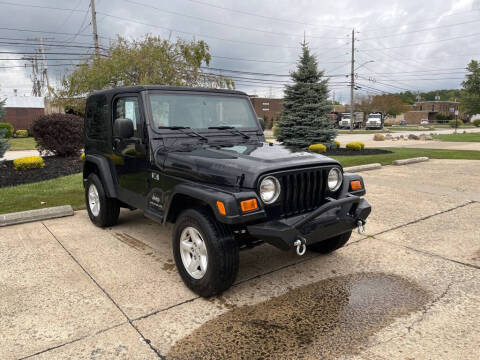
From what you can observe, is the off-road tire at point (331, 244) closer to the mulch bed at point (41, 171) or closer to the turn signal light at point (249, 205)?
the turn signal light at point (249, 205)

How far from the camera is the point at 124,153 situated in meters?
4.45

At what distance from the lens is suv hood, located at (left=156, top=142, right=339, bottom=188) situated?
3.08 metres

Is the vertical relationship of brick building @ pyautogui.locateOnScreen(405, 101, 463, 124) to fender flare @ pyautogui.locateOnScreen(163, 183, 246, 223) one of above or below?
above

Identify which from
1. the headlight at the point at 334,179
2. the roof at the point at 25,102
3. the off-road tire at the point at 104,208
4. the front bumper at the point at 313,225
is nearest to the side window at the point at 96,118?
the off-road tire at the point at 104,208

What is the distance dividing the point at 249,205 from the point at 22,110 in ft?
127

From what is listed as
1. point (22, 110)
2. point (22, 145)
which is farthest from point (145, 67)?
point (22, 110)

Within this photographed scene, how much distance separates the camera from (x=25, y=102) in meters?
35.6

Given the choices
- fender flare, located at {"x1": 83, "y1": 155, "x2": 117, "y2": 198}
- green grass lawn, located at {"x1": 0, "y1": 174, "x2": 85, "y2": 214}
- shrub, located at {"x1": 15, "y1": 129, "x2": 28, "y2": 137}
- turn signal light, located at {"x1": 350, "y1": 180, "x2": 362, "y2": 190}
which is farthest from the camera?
shrub, located at {"x1": 15, "y1": 129, "x2": 28, "y2": 137}

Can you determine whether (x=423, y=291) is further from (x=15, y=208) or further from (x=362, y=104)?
(x=362, y=104)

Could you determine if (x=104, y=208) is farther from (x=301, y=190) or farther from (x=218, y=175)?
(x=301, y=190)

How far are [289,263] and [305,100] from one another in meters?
13.2

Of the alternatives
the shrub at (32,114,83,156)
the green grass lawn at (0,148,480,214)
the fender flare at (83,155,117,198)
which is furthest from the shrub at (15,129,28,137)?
the fender flare at (83,155,117,198)

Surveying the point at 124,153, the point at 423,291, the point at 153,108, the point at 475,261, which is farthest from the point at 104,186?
the point at 475,261

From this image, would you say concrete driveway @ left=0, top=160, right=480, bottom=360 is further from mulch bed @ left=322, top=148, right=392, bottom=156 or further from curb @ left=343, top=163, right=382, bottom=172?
mulch bed @ left=322, top=148, right=392, bottom=156
